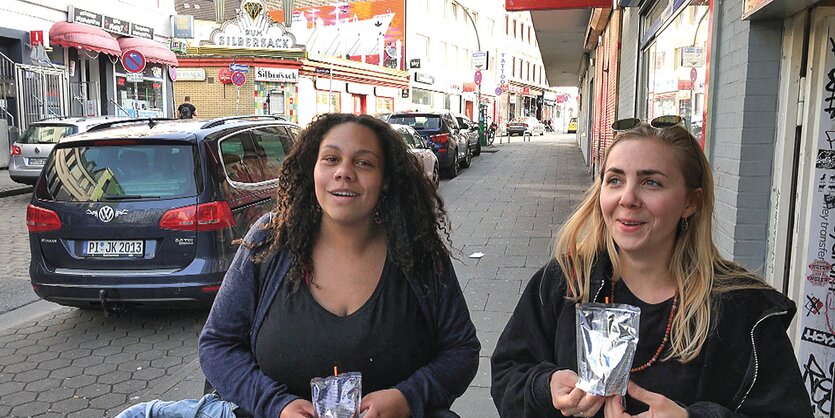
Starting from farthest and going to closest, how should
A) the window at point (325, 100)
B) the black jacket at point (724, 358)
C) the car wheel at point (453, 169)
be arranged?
the window at point (325, 100)
the car wheel at point (453, 169)
the black jacket at point (724, 358)

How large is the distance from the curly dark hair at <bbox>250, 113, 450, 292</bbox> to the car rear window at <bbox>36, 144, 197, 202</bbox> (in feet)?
10.1

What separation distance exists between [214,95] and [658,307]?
3020 centimetres

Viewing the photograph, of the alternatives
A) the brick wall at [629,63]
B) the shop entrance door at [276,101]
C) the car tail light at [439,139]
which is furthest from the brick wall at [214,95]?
the brick wall at [629,63]

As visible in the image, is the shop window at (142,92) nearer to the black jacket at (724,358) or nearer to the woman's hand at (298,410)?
the woman's hand at (298,410)

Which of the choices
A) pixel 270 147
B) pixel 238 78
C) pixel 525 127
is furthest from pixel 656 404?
pixel 525 127

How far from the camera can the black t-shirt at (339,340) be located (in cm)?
216

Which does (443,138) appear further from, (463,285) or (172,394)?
(172,394)

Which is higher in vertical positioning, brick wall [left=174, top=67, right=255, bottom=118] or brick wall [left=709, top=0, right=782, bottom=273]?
brick wall [left=174, top=67, right=255, bottom=118]

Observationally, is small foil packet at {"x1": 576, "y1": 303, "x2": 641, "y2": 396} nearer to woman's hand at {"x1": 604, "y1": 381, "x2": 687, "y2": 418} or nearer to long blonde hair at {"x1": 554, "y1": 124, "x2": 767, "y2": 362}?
woman's hand at {"x1": 604, "y1": 381, "x2": 687, "y2": 418}

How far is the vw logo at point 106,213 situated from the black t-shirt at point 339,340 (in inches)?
136

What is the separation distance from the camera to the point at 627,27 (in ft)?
34.3

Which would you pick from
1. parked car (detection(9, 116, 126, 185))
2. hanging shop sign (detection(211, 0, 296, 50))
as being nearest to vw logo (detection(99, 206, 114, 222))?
parked car (detection(9, 116, 126, 185))

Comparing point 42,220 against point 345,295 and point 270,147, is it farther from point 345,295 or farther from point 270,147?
point 345,295

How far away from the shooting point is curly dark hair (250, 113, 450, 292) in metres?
2.33
